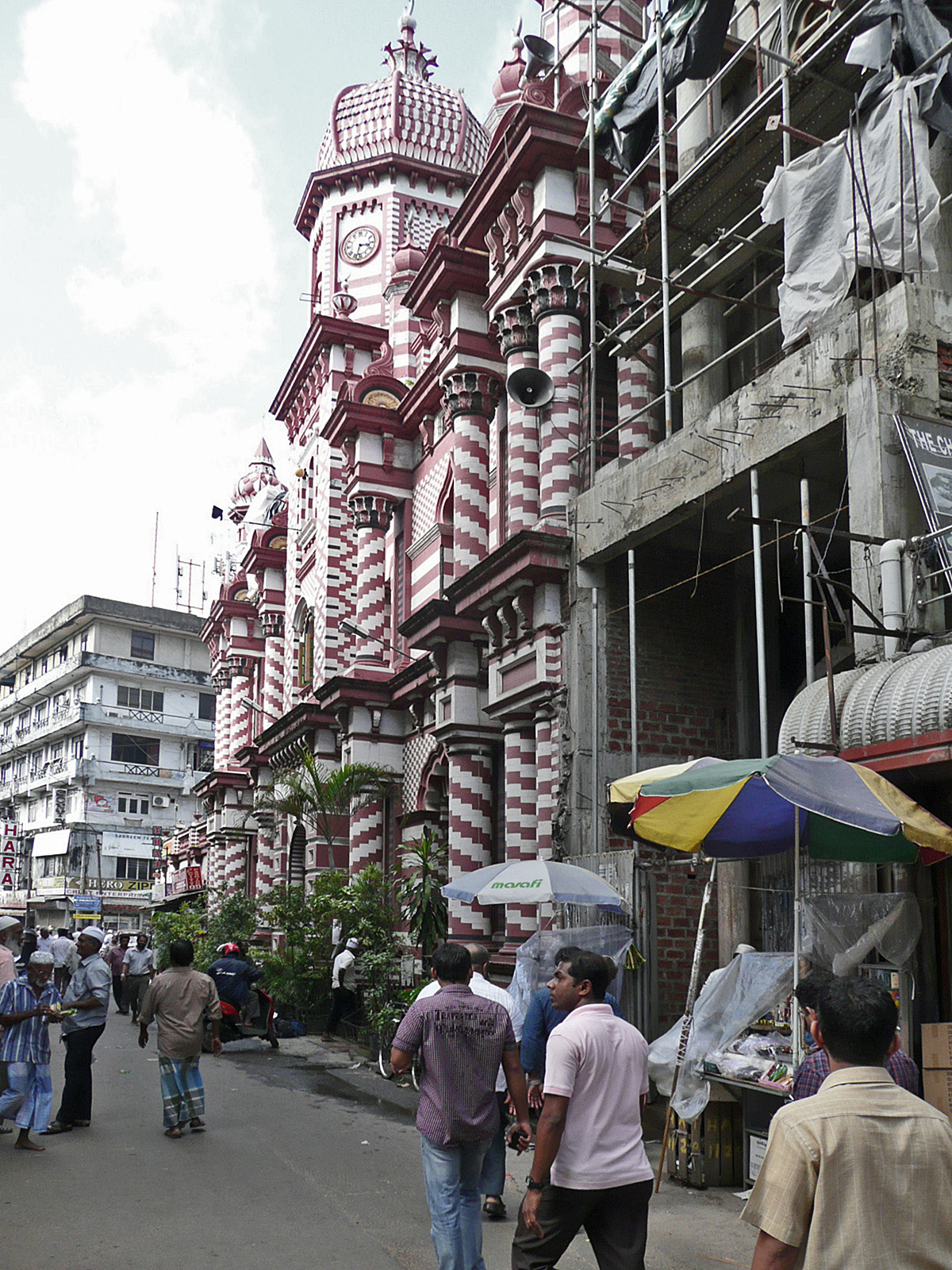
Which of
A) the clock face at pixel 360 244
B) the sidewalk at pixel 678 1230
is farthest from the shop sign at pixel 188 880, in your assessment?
the sidewalk at pixel 678 1230

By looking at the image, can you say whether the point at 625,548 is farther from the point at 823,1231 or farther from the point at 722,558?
the point at 823,1231

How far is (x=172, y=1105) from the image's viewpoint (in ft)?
32.3

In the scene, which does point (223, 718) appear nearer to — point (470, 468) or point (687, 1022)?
point (470, 468)

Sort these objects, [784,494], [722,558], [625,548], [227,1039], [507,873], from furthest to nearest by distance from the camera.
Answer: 1. [227,1039]
2. [722,558]
3. [625,548]
4. [784,494]
5. [507,873]

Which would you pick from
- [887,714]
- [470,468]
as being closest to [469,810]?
[470,468]

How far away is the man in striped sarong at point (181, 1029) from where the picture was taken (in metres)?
9.70

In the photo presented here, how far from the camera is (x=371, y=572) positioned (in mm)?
23625

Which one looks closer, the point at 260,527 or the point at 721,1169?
the point at 721,1169

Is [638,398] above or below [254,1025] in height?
above

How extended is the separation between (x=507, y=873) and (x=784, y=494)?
500 cm

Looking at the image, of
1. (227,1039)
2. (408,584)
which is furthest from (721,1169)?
(408,584)

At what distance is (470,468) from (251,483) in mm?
27255

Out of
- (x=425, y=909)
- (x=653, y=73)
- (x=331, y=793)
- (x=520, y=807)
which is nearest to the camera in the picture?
(x=653, y=73)

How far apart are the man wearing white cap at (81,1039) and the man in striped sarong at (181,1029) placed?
23.3 inches
